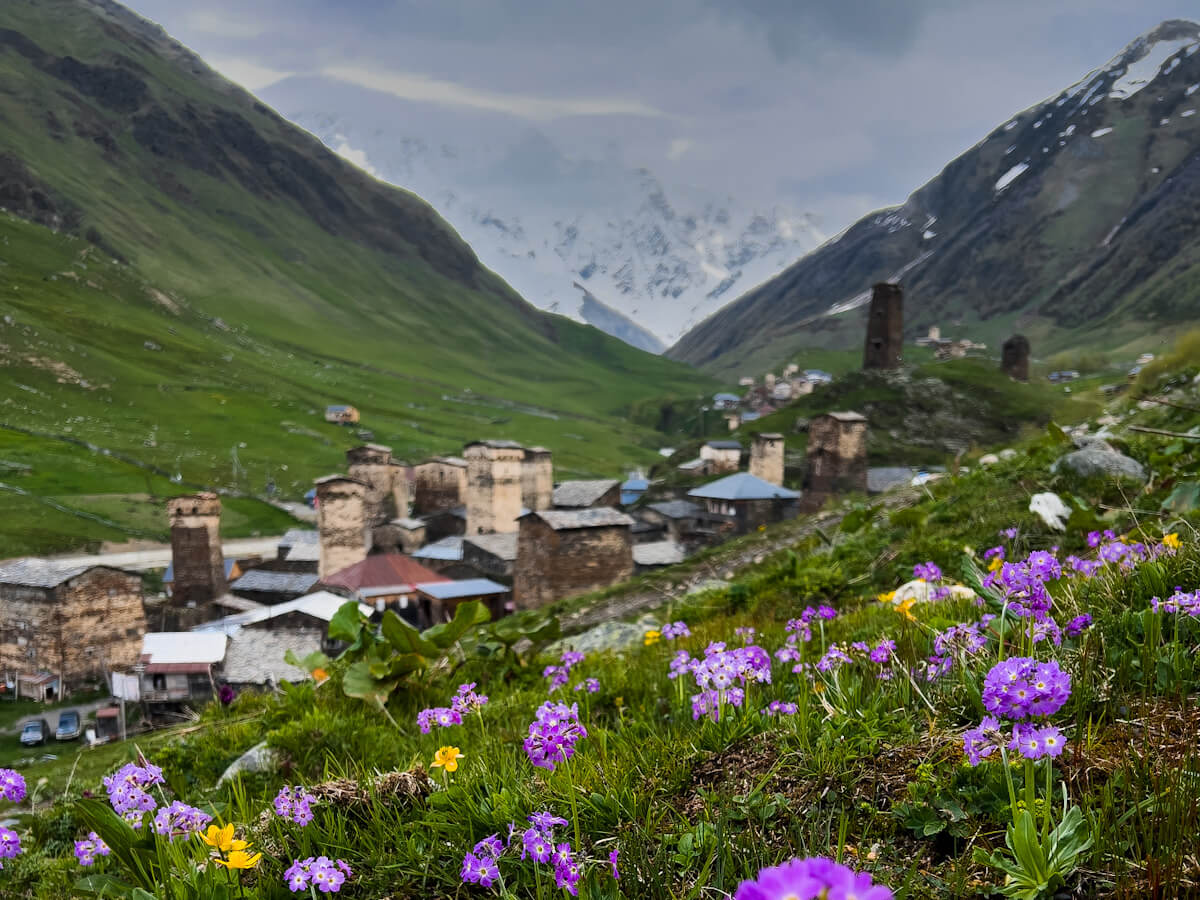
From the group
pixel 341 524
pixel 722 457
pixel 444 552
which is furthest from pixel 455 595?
pixel 722 457

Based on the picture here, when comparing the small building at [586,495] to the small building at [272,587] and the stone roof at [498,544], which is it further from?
the small building at [272,587]

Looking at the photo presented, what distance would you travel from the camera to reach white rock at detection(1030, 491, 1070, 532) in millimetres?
5637

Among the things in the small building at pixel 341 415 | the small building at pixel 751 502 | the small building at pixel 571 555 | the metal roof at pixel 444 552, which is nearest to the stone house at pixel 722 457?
the small building at pixel 751 502

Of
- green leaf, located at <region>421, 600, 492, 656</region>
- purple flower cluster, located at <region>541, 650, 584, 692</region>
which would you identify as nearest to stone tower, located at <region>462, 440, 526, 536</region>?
green leaf, located at <region>421, 600, 492, 656</region>

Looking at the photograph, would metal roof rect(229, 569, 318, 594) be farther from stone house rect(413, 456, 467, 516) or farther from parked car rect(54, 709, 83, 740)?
parked car rect(54, 709, 83, 740)

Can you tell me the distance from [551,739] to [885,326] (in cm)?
6987

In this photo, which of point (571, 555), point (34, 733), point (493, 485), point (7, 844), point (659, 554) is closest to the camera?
point (7, 844)

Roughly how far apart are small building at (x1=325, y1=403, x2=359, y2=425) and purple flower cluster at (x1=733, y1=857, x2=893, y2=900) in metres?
112

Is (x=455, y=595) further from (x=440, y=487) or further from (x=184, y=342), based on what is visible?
(x=184, y=342)

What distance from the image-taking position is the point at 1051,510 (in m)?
5.82

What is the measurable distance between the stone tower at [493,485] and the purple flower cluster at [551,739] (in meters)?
38.1

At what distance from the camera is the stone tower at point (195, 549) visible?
117ft

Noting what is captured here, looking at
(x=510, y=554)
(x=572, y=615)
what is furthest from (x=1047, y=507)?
(x=510, y=554)

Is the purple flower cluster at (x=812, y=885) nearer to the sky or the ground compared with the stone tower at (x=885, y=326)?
nearer to the ground
